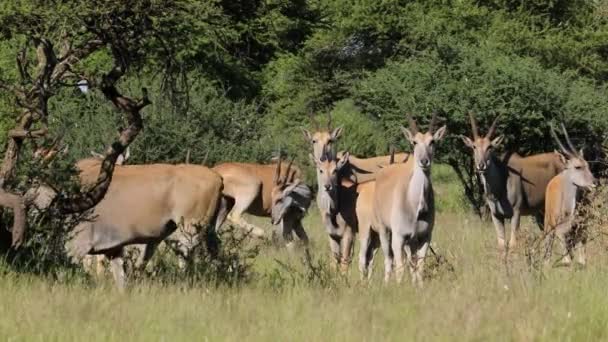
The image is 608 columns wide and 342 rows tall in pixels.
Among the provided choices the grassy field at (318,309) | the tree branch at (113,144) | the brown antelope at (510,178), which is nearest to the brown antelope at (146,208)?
the tree branch at (113,144)

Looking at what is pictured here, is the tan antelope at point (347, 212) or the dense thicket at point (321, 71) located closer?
the dense thicket at point (321, 71)

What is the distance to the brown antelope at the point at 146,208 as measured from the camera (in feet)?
36.9

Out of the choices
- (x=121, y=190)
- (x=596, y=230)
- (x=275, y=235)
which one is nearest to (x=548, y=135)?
(x=275, y=235)

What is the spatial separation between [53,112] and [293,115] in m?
15.4

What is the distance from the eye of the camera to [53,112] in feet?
75.3

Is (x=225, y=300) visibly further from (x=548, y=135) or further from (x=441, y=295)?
(x=548, y=135)

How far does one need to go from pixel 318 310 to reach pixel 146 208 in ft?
12.3

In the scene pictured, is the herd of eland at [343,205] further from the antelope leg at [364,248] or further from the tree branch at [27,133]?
the tree branch at [27,133]

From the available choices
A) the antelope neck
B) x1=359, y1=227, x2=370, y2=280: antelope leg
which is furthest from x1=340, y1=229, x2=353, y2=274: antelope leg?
the antelope neck

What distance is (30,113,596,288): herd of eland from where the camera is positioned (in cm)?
1138

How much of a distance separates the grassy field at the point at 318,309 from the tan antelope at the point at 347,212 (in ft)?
10.1

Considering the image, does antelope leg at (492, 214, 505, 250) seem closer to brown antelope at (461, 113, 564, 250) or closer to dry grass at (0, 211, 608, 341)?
brown antelope at (461, 113, 564, 250)

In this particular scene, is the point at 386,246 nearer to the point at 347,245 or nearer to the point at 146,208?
the point at 347,245

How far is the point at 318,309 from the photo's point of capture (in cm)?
827
